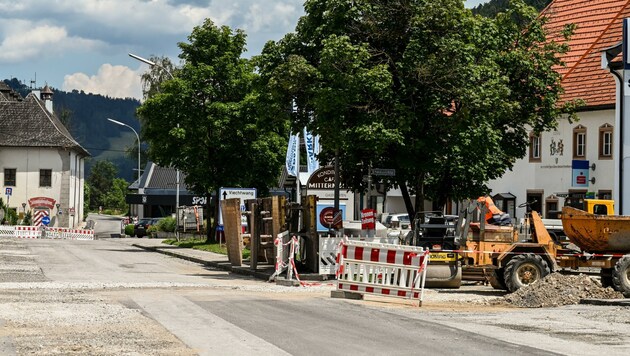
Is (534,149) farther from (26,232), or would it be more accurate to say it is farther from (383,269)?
(26,232)

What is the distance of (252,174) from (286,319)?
112 feet

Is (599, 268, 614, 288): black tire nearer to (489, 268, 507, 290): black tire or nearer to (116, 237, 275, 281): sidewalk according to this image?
(489, 268, 507, 290): black tire

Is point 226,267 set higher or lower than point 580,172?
lower

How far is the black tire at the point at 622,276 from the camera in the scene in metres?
23.5

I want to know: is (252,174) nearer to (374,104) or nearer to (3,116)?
(374,104)

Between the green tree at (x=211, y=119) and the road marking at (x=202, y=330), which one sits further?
the green tree at (x=211, y=119)

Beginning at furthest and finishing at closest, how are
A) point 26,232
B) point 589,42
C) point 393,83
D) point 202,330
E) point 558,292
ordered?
point 26,232, point 589,42, point 393,83, point 558,292, point 202,330

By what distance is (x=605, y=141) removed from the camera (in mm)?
46906

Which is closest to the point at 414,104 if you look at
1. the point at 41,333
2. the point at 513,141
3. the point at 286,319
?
the point at 513,141

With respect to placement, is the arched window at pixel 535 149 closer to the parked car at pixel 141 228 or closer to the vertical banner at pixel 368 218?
the vertical banner at pixel 368 218

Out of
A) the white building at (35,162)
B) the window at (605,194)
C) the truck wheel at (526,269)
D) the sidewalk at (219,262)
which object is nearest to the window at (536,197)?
the window at (605,194)

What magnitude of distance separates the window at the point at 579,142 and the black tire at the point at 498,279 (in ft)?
79.0

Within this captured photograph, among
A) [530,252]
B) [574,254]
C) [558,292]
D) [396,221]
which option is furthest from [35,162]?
[558,292]

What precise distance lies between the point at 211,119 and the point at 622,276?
27.9m
